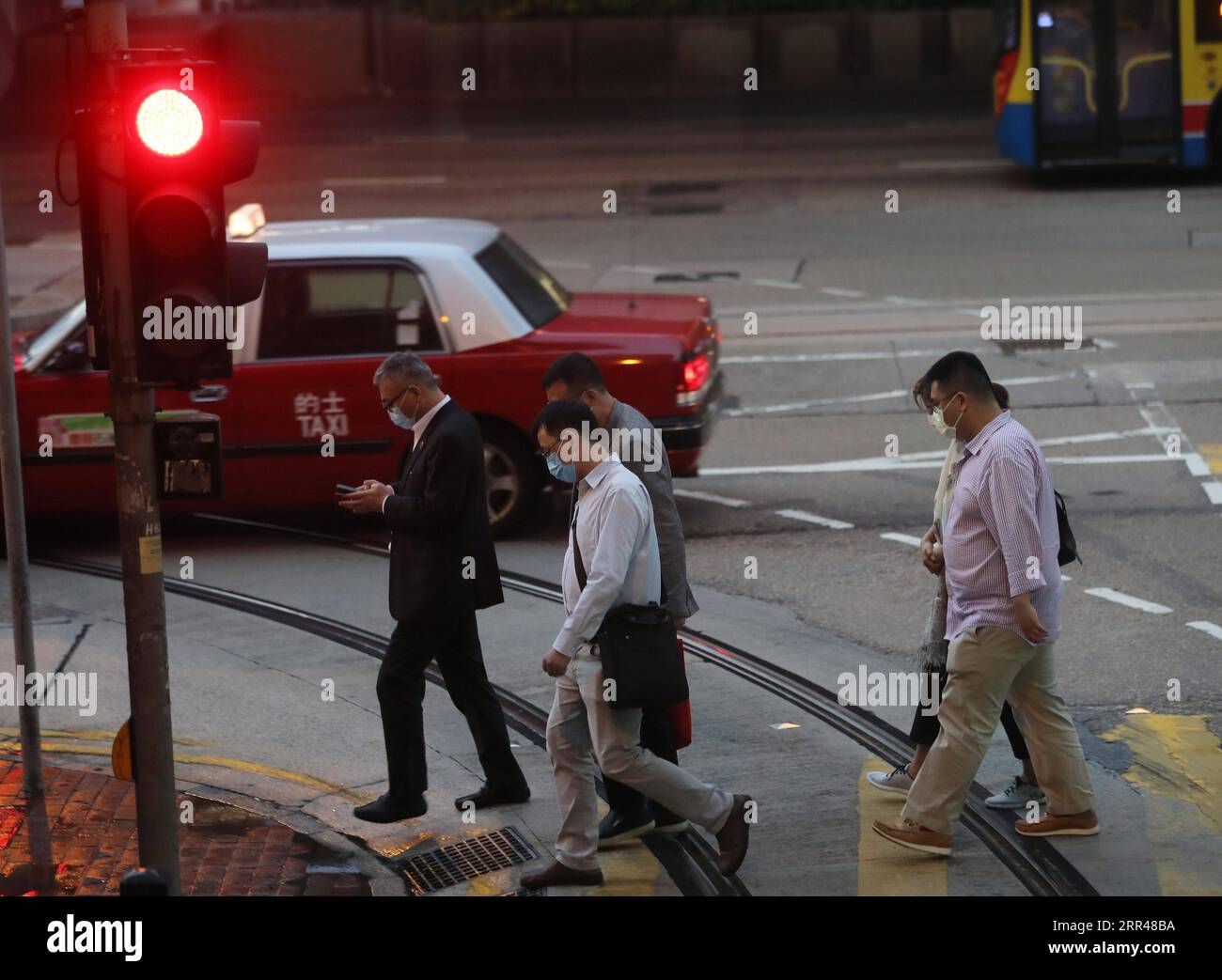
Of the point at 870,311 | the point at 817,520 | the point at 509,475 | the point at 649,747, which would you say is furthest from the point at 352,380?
the point at 870,311

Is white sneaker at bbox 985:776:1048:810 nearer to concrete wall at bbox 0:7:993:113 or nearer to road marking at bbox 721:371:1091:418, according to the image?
road marking at bbox 721:371:1091:418

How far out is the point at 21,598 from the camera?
22.1ft

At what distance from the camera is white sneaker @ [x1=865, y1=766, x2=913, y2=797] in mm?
6715

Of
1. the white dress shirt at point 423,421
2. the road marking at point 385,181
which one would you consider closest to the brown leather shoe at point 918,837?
the white dress shirt at point 423,421

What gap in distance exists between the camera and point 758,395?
45.1 feet

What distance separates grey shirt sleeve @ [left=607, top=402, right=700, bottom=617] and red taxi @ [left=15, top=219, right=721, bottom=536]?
11.4 feet

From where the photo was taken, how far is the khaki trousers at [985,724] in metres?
6.07

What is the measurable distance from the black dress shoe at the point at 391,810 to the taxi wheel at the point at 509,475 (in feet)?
12.2

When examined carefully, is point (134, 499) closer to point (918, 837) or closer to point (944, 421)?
point (944, 421)

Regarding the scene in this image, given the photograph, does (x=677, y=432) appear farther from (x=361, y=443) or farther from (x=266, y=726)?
(x=266, y=726)

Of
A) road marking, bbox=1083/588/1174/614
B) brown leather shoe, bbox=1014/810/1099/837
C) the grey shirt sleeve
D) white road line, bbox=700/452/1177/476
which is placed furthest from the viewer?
white road line, bbox=700/452/1177/476

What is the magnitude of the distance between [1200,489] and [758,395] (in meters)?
3.95

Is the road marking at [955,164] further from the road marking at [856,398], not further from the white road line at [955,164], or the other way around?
the road marking at [856,398]

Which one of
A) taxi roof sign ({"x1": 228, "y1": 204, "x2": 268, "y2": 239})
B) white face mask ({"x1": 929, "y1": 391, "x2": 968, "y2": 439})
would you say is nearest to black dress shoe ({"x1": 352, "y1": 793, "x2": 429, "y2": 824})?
white face mask ({"x1": 929, "y1": 391, "x2": 968, "y2": 439})
